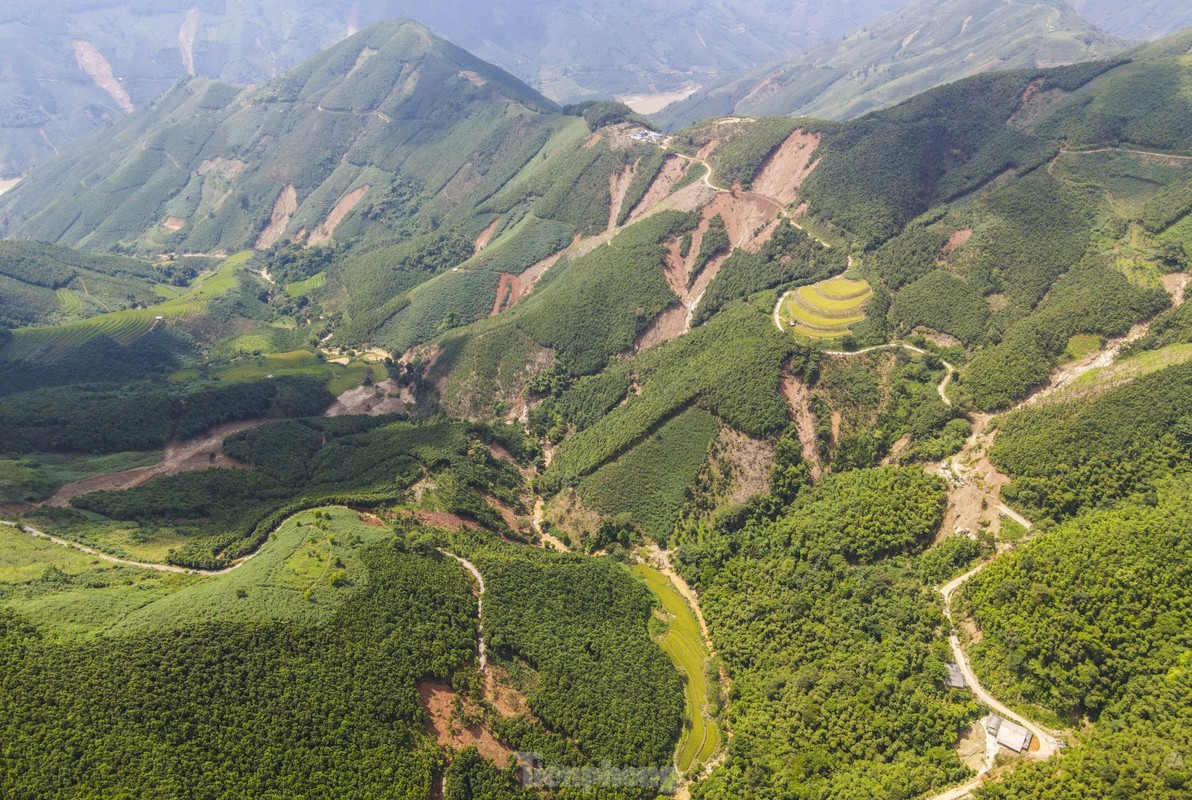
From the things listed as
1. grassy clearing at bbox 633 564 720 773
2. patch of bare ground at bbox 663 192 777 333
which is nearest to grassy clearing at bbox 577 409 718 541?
grassy clearing at bbox 633 564 720 773

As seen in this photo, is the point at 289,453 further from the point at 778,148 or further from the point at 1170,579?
the point at 778,148

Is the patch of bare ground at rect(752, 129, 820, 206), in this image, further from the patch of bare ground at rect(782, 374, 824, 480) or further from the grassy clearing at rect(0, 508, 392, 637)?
the grassy clearing at rect(0, 508, 392, 637)

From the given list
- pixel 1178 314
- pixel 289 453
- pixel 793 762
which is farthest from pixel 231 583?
pixel 1178 314

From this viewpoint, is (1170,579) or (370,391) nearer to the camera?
(1170,579)

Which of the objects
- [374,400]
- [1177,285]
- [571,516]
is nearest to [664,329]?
[571,516]

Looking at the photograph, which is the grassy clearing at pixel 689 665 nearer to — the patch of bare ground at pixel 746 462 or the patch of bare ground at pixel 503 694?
the patch of bare ground at pixel 503 694

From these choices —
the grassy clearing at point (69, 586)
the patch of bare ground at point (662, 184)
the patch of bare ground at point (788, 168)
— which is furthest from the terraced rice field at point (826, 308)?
the grassy clearing at point (69, 586)

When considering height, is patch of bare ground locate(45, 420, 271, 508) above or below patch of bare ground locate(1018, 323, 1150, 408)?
below
